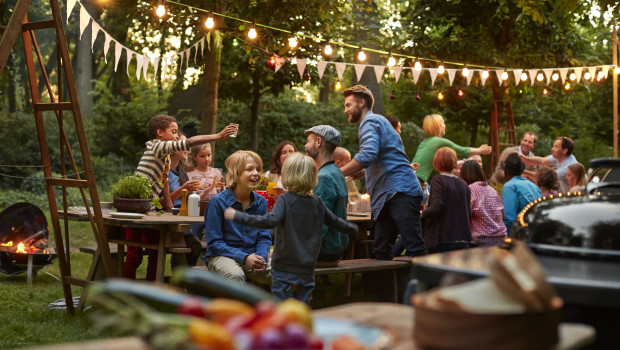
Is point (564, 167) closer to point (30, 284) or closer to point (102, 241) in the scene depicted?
point (102, 241)

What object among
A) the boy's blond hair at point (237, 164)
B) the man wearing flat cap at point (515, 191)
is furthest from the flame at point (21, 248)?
the man wearing flat cap at point (515, 191)

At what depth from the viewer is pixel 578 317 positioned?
239 cm

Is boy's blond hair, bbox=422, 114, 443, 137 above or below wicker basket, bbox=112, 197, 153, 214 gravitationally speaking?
above

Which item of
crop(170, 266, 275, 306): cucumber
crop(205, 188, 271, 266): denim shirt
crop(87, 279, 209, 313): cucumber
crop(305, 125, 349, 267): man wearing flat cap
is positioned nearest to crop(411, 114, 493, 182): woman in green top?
crop(305, 125, 349, 267): man wearing flat cap

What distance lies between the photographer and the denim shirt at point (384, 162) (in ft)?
20.8

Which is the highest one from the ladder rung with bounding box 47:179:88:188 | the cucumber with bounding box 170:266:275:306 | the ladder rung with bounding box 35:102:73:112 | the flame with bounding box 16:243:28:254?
the ladder rung with bounding box 35:102:73:112

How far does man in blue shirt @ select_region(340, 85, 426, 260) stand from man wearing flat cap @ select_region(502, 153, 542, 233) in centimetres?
165

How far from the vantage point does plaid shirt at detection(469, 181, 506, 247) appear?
7348 mm

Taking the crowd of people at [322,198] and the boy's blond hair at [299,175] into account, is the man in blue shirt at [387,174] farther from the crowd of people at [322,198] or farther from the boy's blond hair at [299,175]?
the boy's blond hair at [299,175]

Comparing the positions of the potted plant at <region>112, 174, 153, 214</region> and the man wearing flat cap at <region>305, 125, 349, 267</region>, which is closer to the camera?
the man wearing flat cap at <region>305, 125, 349, 267</region>

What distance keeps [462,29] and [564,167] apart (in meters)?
9.48

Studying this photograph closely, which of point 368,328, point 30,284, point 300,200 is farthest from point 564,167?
point 368,328

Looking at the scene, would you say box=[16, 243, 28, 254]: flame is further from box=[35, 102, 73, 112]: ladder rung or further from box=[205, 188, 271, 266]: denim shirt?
box=[205, 188, 271, 266]: denim shirt

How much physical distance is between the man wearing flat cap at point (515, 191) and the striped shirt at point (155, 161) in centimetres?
357
